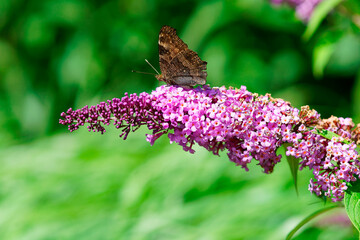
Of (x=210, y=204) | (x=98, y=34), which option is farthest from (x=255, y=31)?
(x=210, y=204)

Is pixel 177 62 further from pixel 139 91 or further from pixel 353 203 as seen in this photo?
pixel 139 91

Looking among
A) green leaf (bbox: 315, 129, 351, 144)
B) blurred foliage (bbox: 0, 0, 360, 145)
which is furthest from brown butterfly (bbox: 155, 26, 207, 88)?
blurred foliage (bbox: 0, 0, 360, 145)

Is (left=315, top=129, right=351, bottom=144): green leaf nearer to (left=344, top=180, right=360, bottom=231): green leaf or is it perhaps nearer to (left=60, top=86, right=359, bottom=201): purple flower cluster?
(left=60, top=86, right=359, bottom=201): purple flower cluster

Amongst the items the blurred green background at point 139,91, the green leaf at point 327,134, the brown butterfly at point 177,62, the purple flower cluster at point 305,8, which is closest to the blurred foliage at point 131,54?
the blurred green background at point 139,91

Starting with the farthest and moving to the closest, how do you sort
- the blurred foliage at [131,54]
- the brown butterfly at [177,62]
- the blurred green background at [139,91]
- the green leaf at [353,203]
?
1. the blurred foliage at [131,54]
2. the blurred green background at [139,91]
3. the brown butterfly at [177,62]
4. the green leaf at [353,203]

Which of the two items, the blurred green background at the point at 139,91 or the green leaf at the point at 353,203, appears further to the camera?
the blurred green background at the point at 139,91

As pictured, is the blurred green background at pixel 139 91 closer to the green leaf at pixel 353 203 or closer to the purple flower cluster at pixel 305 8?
the purple flower cluster at pixel 305 8
